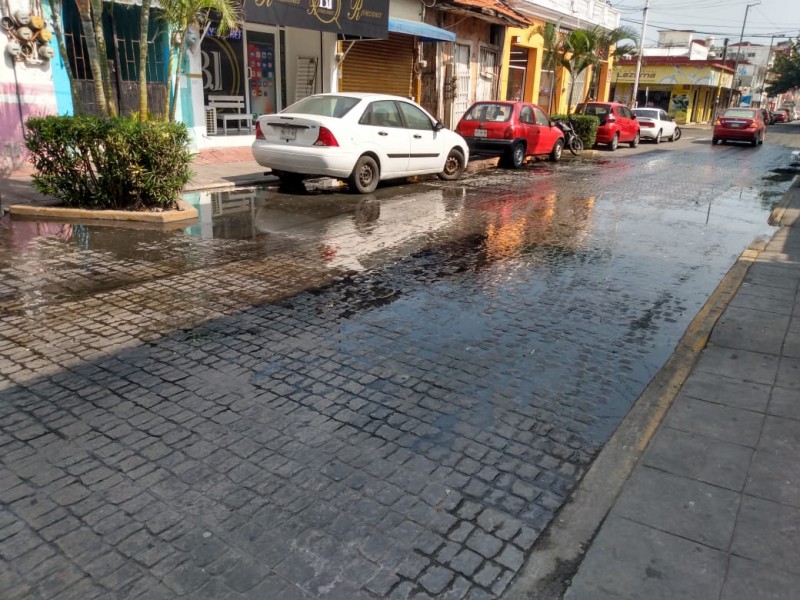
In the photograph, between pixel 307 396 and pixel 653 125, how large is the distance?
104 ft

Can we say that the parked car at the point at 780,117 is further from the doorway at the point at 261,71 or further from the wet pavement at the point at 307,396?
the wet pavement at the point at 307,396

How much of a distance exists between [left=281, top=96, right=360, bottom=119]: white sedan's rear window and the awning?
7797 mm

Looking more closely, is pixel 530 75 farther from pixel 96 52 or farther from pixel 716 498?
pixel 716 498

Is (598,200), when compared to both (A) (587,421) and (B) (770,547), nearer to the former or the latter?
(A) (587,421)

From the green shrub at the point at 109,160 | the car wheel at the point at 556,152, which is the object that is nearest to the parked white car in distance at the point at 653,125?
the car wheel at the point at 556,152

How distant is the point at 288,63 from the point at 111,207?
1063 cm

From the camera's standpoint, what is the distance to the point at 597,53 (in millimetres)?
29688

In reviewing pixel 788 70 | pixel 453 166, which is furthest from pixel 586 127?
pixel 788 70

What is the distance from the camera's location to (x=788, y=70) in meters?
69.6

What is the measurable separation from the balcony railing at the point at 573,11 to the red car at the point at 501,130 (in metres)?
11.2

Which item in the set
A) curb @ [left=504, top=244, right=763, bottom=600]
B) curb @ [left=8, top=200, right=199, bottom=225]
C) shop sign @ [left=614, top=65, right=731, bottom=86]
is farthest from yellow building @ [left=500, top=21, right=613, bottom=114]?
curb @ [left=504, top=244, right=763, bottom=600]

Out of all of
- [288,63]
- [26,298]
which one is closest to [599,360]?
[26,298]

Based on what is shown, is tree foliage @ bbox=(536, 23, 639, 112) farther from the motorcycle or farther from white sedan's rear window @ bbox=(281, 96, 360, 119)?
white sedan's rear window @ bbox=(281, 96, 360, 119)

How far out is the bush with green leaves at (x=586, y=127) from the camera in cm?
2478
